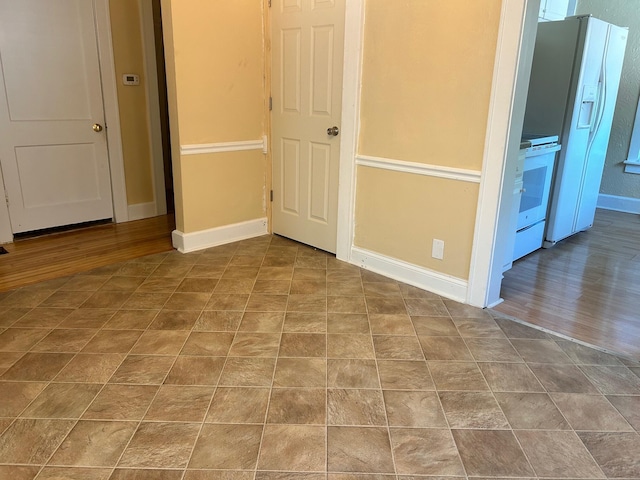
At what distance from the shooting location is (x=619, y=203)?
5230mm

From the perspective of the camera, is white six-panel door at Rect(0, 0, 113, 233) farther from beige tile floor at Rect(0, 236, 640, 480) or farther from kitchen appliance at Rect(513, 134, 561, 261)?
kitchen appliance at Rect(513, 134, 561, 261)

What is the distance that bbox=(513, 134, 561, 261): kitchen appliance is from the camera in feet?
11.3

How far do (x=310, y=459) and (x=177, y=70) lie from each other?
8.90 ft

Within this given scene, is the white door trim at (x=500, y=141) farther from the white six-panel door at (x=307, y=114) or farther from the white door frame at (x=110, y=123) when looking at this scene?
the white door frame at (x=110, y=123)

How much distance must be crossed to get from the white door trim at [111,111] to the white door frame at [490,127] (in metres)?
2.16

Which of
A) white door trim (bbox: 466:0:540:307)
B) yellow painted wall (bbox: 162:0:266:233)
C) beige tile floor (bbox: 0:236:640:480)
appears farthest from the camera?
yellow painted wall (bbox: 162:0:266:233)

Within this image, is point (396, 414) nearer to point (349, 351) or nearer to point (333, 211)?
point (349, 351)

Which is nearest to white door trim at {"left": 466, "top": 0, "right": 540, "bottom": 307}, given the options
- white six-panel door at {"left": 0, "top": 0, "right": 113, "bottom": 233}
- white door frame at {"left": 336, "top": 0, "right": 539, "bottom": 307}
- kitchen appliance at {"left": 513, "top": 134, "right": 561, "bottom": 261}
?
white door frame at {"left": 336, "top": 0, "right": 539, "bottom": 307}

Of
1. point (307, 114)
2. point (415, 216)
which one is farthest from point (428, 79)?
point (307, 114)

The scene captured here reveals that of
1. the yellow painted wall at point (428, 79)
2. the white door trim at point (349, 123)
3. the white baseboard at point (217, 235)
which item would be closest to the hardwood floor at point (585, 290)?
the yellow painted wall at point (428, 79)

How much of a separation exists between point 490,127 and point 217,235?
2.21m

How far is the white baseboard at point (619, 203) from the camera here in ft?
16.8

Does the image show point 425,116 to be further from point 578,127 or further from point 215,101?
point 578,127

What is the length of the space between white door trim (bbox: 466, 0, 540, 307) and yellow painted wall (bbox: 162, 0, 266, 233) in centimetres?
194
